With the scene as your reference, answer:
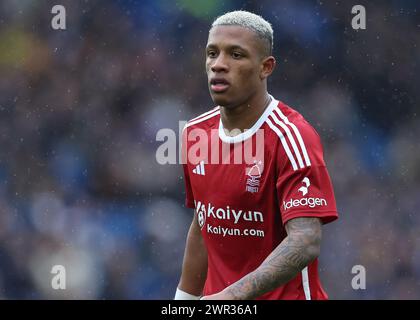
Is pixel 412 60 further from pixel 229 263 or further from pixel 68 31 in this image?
pixel 229 263

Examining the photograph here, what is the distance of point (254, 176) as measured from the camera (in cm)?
404

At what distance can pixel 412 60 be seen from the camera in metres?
8.69

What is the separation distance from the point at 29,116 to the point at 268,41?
187 inches

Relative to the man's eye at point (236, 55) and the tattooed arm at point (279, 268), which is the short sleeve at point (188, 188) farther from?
the tattooed arm at point (279, 268)

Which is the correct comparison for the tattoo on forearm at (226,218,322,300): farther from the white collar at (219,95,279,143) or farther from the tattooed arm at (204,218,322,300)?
the white collar at (219,95,279,143)

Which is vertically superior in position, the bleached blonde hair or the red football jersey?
the bleached blonde hair

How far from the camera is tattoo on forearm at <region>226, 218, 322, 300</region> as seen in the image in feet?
11.8

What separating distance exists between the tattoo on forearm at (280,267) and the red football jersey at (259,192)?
131 mm

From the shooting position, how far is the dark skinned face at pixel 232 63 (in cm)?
404

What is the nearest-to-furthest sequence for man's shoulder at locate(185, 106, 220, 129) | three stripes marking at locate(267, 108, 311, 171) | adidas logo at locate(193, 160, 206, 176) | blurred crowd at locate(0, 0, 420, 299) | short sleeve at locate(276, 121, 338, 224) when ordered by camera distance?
short sleeve at locate(276, 121, 338, 224)
three stripes marking at locate(267, 108, 311, 171)
adidas logo at locate(193, 160, 206, 176)
man's shoulder at locate(185, 106, 220, 129)
blurred crowd at locate(0, 0, 420, 299)

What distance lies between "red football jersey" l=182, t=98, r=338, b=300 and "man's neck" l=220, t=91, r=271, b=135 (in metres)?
0.03

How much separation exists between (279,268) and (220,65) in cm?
96

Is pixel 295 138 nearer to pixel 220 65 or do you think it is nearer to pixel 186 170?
pixel 220 65

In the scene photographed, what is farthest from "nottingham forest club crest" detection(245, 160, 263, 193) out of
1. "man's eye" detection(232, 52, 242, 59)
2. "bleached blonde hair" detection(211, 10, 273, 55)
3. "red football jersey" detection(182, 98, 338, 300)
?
"bleached blonde hair" detection(211, 10, 273, 55)
